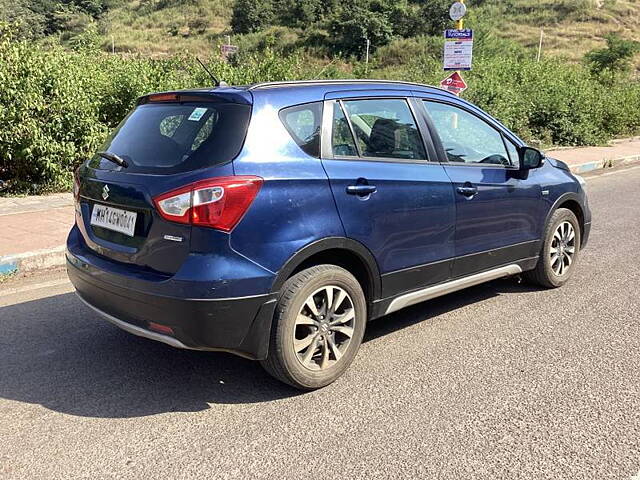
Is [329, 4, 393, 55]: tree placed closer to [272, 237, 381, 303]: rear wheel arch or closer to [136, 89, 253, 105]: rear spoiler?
[136, 89, 253, 105]: rear spoiler

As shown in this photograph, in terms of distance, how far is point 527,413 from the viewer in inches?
127

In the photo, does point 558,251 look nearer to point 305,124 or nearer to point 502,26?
point 305,124

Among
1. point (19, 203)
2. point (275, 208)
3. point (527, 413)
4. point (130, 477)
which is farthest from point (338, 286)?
point (19, 203)

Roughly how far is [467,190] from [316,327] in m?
1.58

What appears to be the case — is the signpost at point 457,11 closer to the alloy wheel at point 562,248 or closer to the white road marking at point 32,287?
the alloy wheel at point 562,248

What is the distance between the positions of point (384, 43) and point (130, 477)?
190 feet

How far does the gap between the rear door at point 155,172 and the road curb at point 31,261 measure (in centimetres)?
244

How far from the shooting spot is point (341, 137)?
363 centimetres

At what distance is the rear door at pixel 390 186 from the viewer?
3551 millimetres

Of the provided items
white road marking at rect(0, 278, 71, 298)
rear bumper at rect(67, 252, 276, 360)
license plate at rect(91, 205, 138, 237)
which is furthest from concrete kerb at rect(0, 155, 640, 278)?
rear bumper at rect(67, 252, 276, 360)

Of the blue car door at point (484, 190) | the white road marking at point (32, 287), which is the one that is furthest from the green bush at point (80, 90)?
the white road marking at point (32, 287)

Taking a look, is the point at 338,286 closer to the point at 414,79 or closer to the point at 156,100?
the point at 156,100

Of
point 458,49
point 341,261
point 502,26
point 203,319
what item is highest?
point 502,26

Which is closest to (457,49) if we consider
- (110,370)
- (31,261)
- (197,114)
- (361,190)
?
(31,261)
